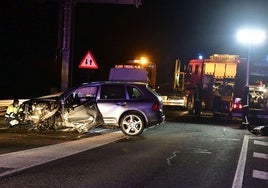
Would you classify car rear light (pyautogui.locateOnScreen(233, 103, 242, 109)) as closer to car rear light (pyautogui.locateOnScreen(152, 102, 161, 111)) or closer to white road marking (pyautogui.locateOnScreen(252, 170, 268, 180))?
car rear light (pyautogui.locateOnScreen(152, 102, 161, 111))

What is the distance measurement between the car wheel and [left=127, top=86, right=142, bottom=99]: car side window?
538mm

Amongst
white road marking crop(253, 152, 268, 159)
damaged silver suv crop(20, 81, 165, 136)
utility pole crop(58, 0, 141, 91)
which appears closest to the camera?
white road marking crop(253, 152, 268, 159)

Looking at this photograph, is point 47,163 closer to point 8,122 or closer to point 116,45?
point 8,122

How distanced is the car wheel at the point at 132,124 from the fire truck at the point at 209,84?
7.92m

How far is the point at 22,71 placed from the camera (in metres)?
40.4

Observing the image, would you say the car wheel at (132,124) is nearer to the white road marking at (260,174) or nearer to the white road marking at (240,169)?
the white road marking at (240,169)

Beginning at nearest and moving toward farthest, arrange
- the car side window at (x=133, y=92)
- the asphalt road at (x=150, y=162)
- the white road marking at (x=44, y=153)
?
the asphalt road at (x=150, y=162) → the white road marking at (x=44, y=153) → the car side window at (x=133, y=92)

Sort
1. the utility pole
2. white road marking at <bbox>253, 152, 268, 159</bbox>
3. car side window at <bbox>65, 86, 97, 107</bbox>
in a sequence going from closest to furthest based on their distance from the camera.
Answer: white road marking at <bbox>253, 152, 268, 159</bbox> → car side window at <bbox>65, 86, 97, 107</bbox> → the utility pole

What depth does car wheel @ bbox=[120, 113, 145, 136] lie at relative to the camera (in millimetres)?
15156

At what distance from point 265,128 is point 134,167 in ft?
27.4

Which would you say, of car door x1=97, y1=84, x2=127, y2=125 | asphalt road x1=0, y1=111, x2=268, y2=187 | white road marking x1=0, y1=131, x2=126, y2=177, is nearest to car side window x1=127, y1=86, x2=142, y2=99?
car door x1=97, y1=84, x2=127, y2=125

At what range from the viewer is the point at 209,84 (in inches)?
1010

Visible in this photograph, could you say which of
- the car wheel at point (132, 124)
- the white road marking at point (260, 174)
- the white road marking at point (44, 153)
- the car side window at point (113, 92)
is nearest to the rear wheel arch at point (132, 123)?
the car wheel at point (132, 124)

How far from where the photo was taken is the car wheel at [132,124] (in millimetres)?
15156
